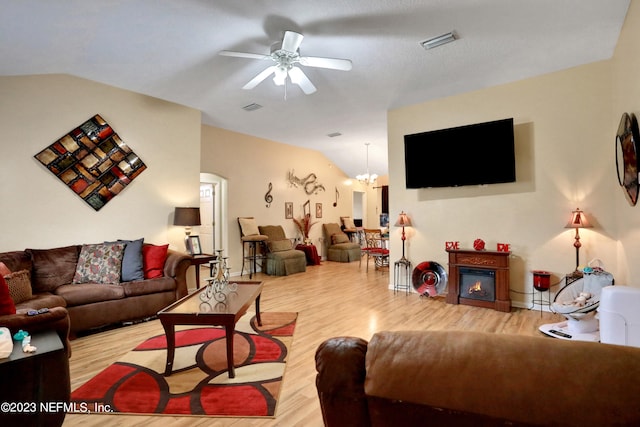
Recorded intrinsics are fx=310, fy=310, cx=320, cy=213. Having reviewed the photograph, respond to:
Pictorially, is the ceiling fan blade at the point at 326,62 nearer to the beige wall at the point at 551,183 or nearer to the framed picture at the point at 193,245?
the beige wall at the point at 551,183

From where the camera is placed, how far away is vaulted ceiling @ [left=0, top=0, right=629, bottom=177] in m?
2.69

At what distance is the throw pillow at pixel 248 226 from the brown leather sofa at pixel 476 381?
599 cm

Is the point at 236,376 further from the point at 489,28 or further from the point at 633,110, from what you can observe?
the point at 633,110

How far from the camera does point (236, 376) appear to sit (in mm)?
2428

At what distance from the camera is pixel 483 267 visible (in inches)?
166

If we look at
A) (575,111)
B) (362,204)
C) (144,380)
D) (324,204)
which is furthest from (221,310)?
(362,204)

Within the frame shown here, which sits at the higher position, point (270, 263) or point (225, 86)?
point (225, 86)

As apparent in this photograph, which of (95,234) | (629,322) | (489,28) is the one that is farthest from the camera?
(95,234)

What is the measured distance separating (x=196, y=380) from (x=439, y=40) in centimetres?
385

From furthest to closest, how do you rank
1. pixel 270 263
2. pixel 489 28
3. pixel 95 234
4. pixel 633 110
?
pixel 270 263 → pixel 95 234 → pixel 489 28 → pixel 633 110

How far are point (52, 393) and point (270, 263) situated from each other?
5.04m

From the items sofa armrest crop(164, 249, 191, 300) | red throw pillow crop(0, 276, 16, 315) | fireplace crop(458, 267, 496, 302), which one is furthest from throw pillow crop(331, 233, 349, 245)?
red throw pillow crop(0, 276, 16, 315)

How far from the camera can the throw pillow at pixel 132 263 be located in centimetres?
375

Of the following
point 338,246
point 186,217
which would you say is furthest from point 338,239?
point 186,217
